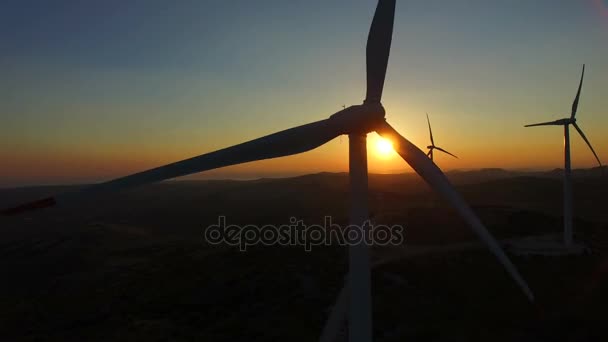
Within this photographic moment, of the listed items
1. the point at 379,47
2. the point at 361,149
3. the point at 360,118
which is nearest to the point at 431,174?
the point at 361,149

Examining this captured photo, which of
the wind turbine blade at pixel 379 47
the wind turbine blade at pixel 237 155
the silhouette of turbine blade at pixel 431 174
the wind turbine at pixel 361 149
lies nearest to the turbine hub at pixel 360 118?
the wind turbine at pixel 361 149

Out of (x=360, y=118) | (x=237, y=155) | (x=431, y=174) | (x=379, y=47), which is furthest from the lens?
(x=379, y=47)

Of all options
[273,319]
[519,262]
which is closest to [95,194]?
[273,319]

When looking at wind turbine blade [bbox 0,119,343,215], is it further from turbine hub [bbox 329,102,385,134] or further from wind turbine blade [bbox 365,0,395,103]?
wind turbine blade [bbox 365,0,395,103]

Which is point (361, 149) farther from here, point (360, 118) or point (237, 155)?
point (237, 155)

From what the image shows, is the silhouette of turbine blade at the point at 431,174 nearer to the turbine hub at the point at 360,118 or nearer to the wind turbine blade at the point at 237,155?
the turbine hub at the point at 360,118

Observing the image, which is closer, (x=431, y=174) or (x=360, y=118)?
(x=360, y=118)
